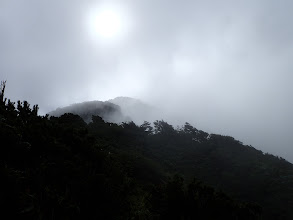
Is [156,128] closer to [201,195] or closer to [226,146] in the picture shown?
[226,146]

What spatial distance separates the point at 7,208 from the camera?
6020 millimetres

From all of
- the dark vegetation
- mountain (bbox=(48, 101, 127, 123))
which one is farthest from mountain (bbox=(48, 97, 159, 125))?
the dark vegetation

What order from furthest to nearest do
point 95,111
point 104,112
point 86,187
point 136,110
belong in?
point 136,110, point 104,112, point 95,111, point 86,187

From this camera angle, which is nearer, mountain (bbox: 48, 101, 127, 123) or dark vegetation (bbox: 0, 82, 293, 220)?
dark vegetation (bbox: 0, 82, 293, 220)

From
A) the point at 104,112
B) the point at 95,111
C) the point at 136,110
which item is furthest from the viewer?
the point at 136,110

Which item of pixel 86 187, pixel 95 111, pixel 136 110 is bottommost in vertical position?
pixel 86 187

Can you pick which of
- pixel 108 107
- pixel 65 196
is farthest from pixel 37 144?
pixel 108 107

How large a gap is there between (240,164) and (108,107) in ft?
133

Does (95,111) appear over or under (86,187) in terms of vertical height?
over

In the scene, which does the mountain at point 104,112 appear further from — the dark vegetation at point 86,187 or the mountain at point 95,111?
the dark vegetation at point 86,187

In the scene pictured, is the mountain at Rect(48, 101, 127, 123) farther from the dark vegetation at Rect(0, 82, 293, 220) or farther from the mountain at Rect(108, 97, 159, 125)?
the dark vegetation at Rect(0, 82, 293, 220)

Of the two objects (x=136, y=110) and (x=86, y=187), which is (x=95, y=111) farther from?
(x=86, y=187)

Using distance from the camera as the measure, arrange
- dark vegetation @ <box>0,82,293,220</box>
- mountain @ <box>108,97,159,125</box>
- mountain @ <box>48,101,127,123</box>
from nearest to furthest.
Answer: dark vegetation @ <box>0,82,293,220</box> → mountain @ <box>48,101,127,123</box> → mountain @ <box>108,97,159,125</box>

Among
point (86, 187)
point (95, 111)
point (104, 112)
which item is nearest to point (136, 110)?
point (104, 112)
